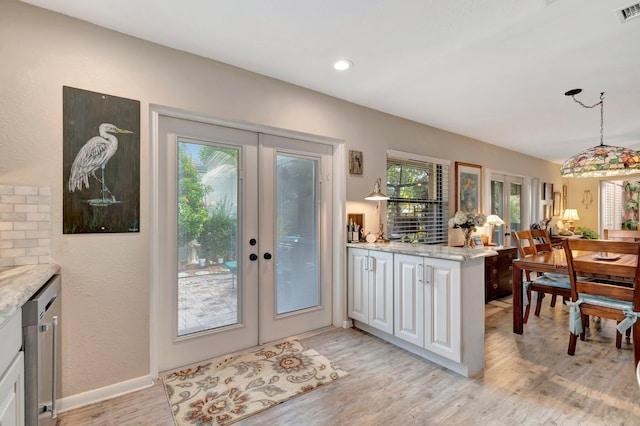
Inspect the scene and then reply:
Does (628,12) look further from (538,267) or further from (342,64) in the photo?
(538,267)

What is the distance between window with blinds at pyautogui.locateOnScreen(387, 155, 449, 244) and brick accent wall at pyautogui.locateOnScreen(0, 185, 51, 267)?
3218 mm

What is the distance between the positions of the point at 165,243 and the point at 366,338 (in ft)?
6.83

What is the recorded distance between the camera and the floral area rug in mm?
1946

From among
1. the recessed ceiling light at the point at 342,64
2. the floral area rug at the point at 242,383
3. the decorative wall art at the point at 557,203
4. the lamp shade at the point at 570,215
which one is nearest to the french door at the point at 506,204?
the decorative wall art at the point at 557,203

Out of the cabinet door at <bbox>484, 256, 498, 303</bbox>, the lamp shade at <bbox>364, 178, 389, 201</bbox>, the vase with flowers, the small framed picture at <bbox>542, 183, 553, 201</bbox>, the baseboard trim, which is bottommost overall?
the baseboard trim

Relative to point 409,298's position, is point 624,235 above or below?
above

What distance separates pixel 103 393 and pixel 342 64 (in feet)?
9.99

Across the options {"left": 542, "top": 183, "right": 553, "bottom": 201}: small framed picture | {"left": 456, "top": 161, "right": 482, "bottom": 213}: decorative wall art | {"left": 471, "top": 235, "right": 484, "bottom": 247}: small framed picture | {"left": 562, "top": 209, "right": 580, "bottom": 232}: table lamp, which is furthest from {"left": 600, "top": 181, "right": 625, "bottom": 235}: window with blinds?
{"left": 471, "top": 235, "right": 484, "bottom": 247}: small framed picture

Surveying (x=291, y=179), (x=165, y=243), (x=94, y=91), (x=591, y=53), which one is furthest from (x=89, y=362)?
(x=591, y=53)

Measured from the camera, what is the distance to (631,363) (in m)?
2.49

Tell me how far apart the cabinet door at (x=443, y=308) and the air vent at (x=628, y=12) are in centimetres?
185

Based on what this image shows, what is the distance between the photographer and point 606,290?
7.96 ft

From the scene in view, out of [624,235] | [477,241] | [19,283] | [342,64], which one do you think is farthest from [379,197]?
[624,235]

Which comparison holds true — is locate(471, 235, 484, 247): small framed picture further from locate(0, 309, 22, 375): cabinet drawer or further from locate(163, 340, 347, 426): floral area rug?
locate(0, 309, 22, 375): cabinet drawer
